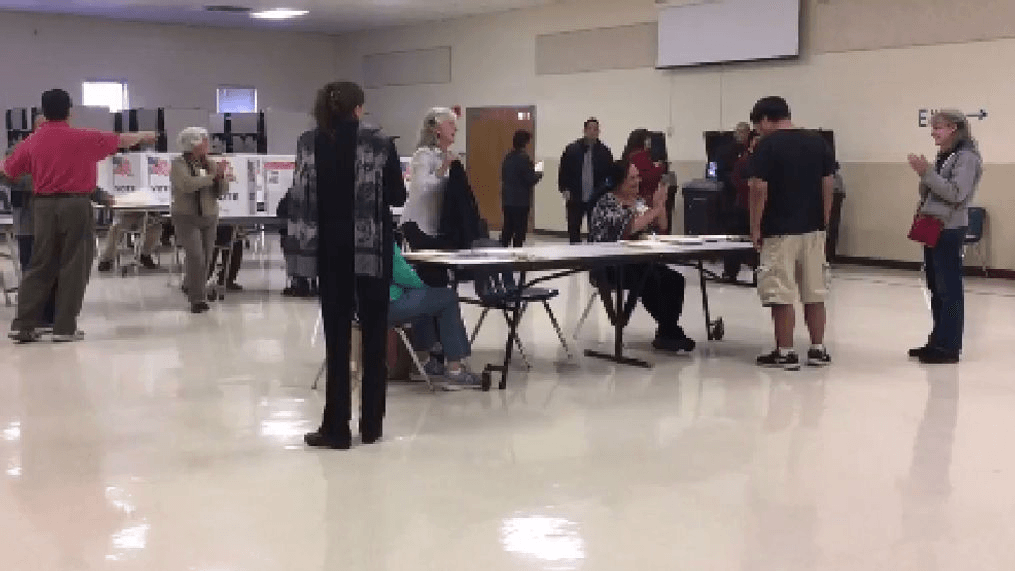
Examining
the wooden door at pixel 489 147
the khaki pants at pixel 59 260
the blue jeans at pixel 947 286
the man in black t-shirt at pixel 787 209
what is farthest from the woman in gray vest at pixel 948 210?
the wooden door at pixel 489 147

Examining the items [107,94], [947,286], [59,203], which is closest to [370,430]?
[59,203]

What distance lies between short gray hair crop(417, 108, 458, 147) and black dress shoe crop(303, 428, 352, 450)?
1787 mm

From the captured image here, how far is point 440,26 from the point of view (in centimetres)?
1759

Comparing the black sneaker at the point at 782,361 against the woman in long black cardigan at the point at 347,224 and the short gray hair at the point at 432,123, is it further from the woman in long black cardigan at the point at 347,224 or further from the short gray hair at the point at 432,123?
the woman in long black cardigan at the point at 347,224

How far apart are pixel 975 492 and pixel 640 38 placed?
11.2m

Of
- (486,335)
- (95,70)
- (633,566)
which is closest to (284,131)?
(95,70)

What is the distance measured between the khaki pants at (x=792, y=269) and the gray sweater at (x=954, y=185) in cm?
66

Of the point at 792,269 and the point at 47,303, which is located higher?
the point at 792,269

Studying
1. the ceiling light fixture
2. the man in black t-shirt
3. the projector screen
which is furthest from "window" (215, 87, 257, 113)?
the man in black t-shirt

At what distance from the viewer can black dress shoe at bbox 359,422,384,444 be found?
4.57 m

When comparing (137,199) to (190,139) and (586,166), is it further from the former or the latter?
(586,166)

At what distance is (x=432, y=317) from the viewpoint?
18.3 ft

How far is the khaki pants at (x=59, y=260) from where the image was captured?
21.9ft

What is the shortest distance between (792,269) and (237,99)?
15.1m
